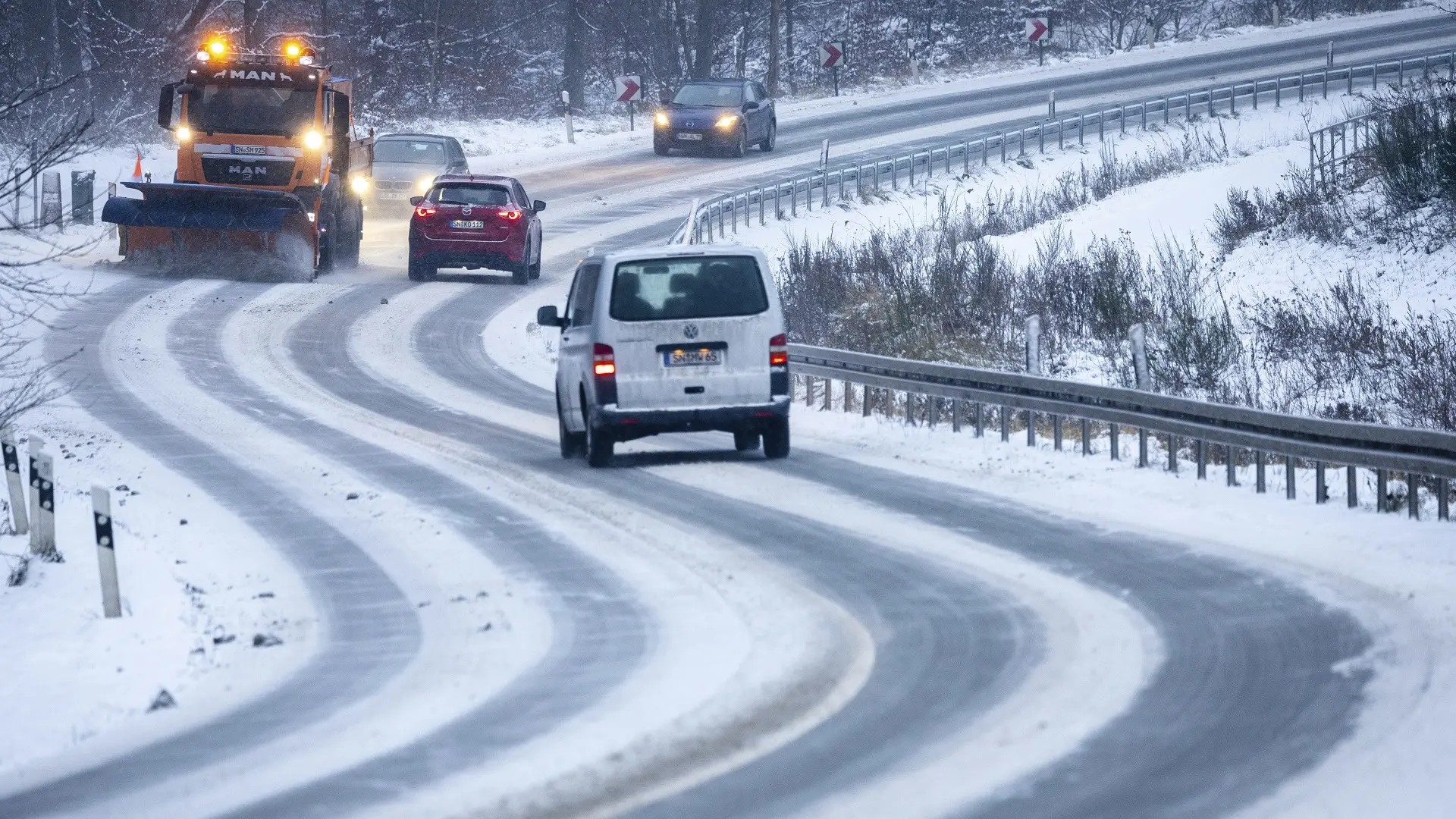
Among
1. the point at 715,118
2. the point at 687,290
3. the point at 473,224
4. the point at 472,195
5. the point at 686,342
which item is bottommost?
the point at 686,342

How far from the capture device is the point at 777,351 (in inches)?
559

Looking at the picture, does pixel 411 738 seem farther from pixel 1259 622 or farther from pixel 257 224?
pixel 257 224

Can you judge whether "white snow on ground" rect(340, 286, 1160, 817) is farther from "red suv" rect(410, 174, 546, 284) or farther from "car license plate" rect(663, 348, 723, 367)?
"red suv" rect(410, 174, 546, 284)

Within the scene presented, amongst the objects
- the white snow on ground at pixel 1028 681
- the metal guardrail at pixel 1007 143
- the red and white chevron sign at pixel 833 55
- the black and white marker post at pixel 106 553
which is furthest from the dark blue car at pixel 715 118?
the black and white marker post at pixel 106 553

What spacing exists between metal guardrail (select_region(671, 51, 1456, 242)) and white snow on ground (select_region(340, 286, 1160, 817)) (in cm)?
1889

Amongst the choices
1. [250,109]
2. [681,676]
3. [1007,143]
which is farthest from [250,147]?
[681,676]

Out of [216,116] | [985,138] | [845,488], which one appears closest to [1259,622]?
[845,488]

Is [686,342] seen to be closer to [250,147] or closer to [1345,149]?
[250,147]

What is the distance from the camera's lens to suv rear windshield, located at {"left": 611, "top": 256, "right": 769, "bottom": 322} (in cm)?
1411

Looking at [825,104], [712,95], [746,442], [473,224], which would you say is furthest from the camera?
[825,104]

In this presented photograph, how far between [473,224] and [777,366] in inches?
633

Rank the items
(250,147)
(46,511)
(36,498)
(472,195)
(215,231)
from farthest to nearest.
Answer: (472,195) < (215,231) < (250,147) < (36,498) < (46,511)

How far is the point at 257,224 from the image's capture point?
28.0 m

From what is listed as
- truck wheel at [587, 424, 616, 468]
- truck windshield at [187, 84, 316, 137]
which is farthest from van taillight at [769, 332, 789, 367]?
truck windshield at [187, 84, 316, 137]
